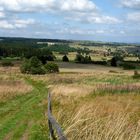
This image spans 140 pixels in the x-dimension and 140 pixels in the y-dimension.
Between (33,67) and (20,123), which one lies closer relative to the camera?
(20,123)

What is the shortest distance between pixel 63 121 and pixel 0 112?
7215 mm

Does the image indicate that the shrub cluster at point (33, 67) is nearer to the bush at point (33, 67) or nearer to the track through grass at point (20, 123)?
the bush at point (33, 67)

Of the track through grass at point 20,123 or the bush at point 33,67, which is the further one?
the bush at point 33,67

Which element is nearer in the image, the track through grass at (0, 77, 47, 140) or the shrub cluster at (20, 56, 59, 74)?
the track through grass at (0, 77, 47, 140)

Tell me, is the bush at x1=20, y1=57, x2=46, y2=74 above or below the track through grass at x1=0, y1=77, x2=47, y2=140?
below

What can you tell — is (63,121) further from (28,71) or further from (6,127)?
(28,71)

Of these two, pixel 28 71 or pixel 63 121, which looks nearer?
pixel 63 121

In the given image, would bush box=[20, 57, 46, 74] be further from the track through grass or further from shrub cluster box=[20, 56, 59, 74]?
the track through grass

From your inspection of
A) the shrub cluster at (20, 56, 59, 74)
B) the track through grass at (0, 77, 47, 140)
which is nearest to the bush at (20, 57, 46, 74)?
the shrub cluster at (20, 56, 59, 74)

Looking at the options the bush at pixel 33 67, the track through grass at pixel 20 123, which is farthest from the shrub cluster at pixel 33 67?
the track through grass at pixel 20 123

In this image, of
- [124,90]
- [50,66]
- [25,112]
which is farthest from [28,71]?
[25,112]

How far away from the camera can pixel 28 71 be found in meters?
90.9

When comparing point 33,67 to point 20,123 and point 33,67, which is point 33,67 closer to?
point 33,67

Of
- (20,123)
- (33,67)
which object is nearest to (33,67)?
(33,67)
